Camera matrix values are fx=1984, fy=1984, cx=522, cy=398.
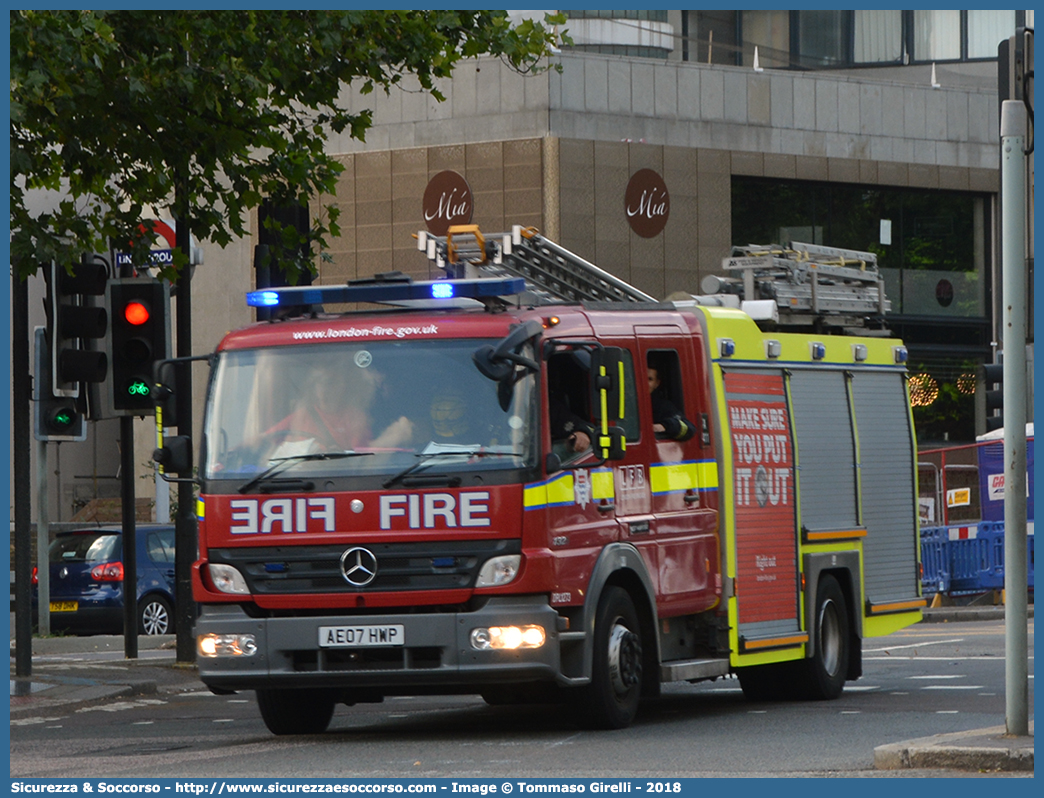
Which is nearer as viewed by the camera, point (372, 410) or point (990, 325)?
point (372, 410)

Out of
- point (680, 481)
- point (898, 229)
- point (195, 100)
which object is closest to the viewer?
point (680, 481)

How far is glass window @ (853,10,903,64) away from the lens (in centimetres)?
4769

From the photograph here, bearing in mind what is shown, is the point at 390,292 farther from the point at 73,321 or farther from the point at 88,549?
the point at 88,549

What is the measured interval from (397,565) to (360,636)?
17.4 inches

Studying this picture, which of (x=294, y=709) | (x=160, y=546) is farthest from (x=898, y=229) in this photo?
(x=294, y=709)

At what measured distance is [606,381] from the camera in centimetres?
1123

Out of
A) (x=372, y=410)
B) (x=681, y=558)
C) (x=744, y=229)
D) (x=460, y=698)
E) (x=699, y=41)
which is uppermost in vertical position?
(x=699, y=41)

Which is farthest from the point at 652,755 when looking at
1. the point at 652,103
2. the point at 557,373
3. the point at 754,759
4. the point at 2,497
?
the point at 652,103

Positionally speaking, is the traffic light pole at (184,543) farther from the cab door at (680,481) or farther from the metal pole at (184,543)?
the cab door at (680,481)

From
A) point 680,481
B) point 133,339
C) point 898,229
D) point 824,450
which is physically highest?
point 898,229

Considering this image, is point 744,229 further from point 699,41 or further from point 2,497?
point 2,497

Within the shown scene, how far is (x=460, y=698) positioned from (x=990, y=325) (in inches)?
1111

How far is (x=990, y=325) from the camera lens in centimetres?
4116

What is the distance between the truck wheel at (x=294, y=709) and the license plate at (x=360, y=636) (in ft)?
3.14
